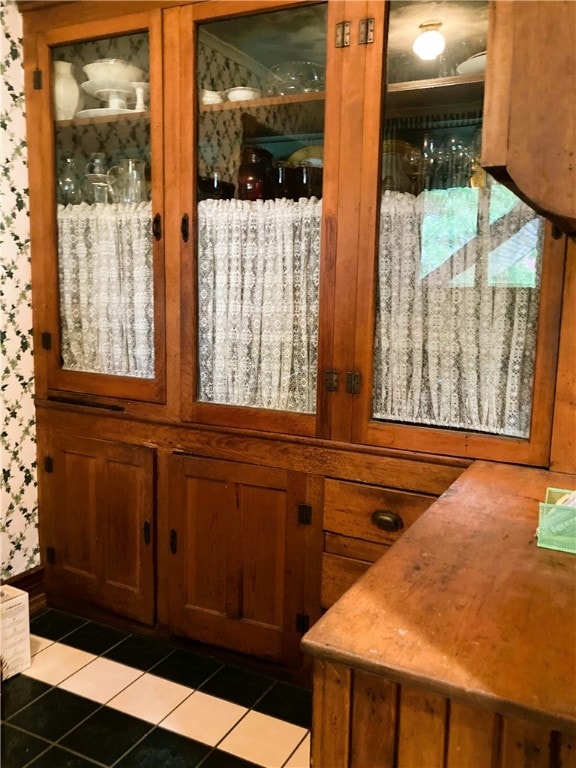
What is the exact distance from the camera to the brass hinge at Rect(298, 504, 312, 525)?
6.26ft

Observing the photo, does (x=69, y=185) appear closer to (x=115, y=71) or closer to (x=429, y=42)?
(x=115, y=71)

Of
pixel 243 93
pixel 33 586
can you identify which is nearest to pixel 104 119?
pixel 243 93

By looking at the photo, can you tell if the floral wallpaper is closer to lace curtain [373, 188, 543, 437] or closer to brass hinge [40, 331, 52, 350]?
brass hinge [40, 331, 52, 350]

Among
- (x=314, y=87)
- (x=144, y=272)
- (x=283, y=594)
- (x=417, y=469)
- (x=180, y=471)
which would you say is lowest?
(x=283, y=594)

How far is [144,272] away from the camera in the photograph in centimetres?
215

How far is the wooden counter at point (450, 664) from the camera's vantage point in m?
0.72

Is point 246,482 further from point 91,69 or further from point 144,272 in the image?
point 91,69

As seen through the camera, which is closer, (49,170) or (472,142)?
(472,142)

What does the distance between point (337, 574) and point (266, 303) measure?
843 millimetres

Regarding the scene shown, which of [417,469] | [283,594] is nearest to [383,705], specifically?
[417,469]

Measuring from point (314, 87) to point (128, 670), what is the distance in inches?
74.6

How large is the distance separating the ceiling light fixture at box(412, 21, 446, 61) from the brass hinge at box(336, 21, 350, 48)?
18cm

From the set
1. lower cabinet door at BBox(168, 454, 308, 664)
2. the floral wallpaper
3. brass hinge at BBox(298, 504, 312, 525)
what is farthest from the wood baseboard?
brass hinge at BBox(298, 504, 312, 525)

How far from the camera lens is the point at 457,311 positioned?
1709 millimetres
